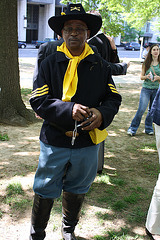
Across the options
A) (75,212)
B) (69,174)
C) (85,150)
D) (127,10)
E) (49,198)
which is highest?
(127,10)

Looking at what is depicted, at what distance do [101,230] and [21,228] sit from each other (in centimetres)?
81

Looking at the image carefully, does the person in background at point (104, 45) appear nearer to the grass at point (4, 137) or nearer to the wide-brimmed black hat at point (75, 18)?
the wide-brimmed black hat at point (75, 18)

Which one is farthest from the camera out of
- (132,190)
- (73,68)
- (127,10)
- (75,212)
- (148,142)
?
(127,10)

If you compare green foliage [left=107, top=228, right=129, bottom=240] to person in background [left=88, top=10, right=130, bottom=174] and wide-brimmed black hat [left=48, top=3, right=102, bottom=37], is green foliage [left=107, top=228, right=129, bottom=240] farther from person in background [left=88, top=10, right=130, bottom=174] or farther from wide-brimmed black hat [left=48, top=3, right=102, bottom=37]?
wide-brimmed black hat [left=48, top=3, right=102, bottom=37]

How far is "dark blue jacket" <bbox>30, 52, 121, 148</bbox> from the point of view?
2332 mm

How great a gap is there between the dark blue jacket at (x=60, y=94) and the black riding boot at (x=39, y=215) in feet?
1.69

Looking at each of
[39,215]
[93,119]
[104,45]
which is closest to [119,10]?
[104,45]

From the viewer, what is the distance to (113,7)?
16797 millimetres

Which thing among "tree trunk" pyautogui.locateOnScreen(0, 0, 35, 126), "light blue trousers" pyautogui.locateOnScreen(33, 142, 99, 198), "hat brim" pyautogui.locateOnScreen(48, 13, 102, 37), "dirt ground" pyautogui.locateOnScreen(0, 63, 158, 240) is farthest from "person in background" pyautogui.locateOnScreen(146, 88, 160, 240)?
"tree trunk" pyautogui.locateOnScreen(0, 0, 35, 126)

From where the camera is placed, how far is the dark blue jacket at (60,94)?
233 centimetres

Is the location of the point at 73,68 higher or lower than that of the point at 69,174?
higher

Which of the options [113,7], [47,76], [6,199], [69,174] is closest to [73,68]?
[47,76]

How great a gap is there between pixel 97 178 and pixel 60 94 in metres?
2.19

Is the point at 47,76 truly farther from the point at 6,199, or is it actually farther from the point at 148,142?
the point at 148,142
